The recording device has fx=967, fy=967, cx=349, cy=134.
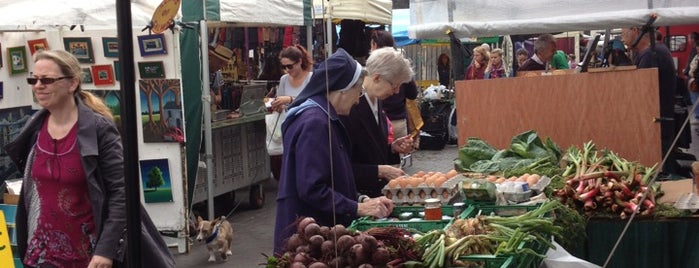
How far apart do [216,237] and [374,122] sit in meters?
3.26

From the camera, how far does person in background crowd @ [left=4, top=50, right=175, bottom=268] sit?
410cm

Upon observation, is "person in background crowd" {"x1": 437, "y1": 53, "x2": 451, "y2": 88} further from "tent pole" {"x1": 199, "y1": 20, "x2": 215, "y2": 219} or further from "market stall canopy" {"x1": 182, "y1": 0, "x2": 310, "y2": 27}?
"tent pole" {"x1": 199, "y1": 20, "x2": 215, "y2": 219}

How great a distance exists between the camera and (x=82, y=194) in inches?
164

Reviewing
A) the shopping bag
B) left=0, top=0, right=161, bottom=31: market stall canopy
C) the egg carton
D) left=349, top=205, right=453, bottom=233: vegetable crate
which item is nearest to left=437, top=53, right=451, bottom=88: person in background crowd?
the shopping bag

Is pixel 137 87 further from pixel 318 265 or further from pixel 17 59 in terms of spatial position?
pixel 318 265

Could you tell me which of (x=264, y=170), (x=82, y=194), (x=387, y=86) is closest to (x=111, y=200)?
(x=82, y=194)

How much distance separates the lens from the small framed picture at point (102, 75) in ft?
27.9

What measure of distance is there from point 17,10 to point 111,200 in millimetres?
4473

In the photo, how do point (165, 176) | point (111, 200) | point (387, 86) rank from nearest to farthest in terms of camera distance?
point (111, 200) < point (387, 86) < point (165, 176)

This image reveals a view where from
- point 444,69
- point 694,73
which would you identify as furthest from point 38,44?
point 444,69

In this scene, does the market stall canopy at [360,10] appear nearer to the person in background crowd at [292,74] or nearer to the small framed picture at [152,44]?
the person in background crowd at [292,74]

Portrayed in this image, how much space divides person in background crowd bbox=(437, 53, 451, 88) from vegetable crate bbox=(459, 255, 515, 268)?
56.9 ft

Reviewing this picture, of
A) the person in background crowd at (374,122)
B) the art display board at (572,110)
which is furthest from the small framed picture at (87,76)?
the person in background crowd at (374,122)

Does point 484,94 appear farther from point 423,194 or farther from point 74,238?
point 74,238
